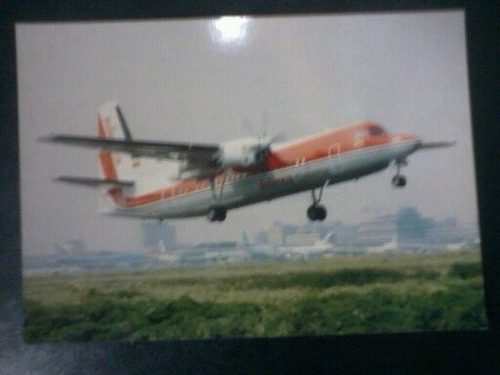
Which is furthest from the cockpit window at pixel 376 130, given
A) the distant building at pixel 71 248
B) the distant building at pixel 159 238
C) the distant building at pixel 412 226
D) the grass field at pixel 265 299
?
the distant building at pixel 71 248

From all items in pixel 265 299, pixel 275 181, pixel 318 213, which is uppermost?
pixel 275 181

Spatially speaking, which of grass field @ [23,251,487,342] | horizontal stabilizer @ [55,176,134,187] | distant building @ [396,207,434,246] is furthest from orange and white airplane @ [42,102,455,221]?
grass field @ [23,251,487,342]

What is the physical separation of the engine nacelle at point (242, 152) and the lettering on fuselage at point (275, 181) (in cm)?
7

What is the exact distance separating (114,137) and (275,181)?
57 centimetres

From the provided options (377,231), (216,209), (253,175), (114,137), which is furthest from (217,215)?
(377,231)

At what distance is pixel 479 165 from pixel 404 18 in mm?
570

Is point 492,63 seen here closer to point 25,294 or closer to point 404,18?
point 404,18

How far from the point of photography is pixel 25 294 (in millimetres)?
2361

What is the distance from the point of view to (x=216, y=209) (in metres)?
2.40

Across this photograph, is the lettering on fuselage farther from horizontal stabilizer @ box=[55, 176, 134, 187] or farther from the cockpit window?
horizontal stabilizer @ box=[55, 176, 134, 187]

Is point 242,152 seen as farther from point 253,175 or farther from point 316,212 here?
point 316,212

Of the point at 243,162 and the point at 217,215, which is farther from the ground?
the point at 243,162

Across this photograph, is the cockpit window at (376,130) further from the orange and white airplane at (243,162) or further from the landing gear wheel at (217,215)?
the landing gear wheel at (217,215)

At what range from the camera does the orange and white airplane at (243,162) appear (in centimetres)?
237
